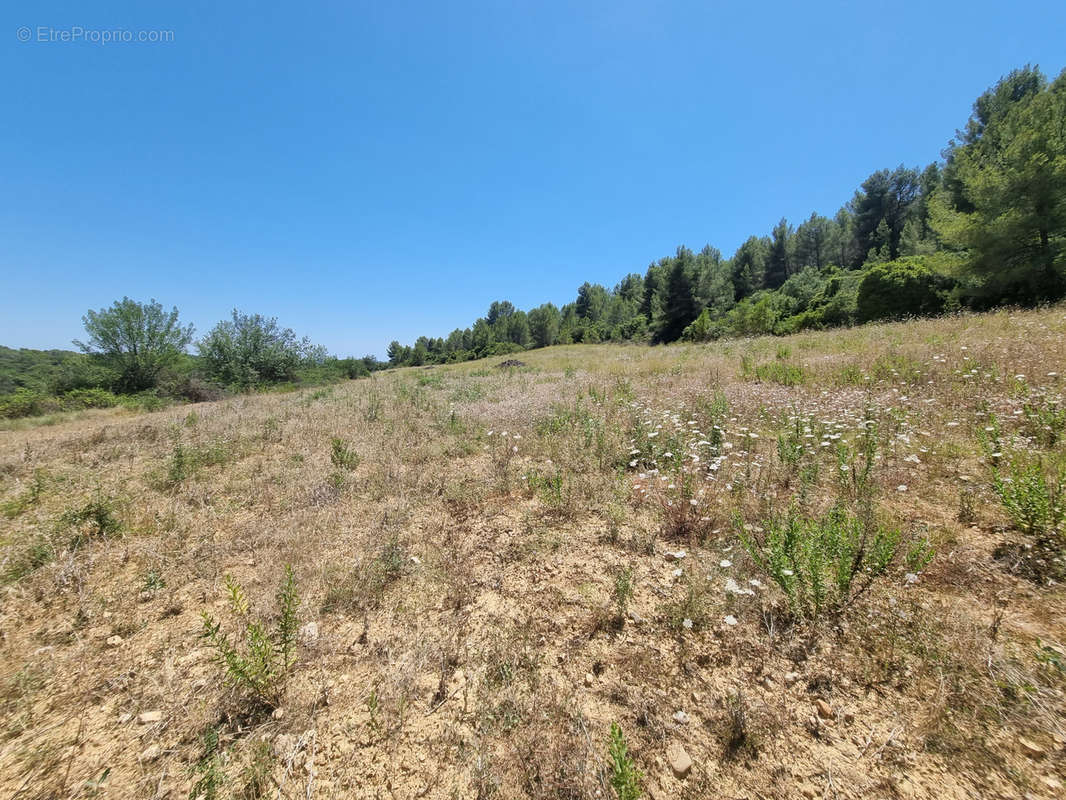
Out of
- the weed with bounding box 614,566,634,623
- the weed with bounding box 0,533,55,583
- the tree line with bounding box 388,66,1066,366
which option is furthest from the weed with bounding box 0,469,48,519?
the tree line with bounding box 388,66,1066,366

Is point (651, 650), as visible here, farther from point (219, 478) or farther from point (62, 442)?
point (62, 442)

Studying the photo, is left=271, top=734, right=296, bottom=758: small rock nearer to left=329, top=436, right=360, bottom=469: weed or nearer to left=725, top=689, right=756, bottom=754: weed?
left=725, top=689, right=756, bottom=754: weed

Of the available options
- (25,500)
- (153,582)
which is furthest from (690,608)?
(25,500)

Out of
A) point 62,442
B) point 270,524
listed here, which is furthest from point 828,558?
point 62,442

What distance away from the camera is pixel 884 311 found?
18422 millimetres

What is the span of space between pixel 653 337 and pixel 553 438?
4028 cm

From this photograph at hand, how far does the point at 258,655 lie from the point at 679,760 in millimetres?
2344

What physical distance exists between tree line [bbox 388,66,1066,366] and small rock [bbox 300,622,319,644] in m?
21.3

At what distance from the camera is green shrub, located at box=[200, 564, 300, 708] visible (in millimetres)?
2008

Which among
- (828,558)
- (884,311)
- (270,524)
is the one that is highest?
(884,311)

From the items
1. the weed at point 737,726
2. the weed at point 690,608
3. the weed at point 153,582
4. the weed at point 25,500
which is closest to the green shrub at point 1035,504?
the weed at point 690,608

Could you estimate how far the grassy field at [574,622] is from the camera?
5.56 feet

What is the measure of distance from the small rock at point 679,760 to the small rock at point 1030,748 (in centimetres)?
145

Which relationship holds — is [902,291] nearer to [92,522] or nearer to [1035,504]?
[1035,504]
